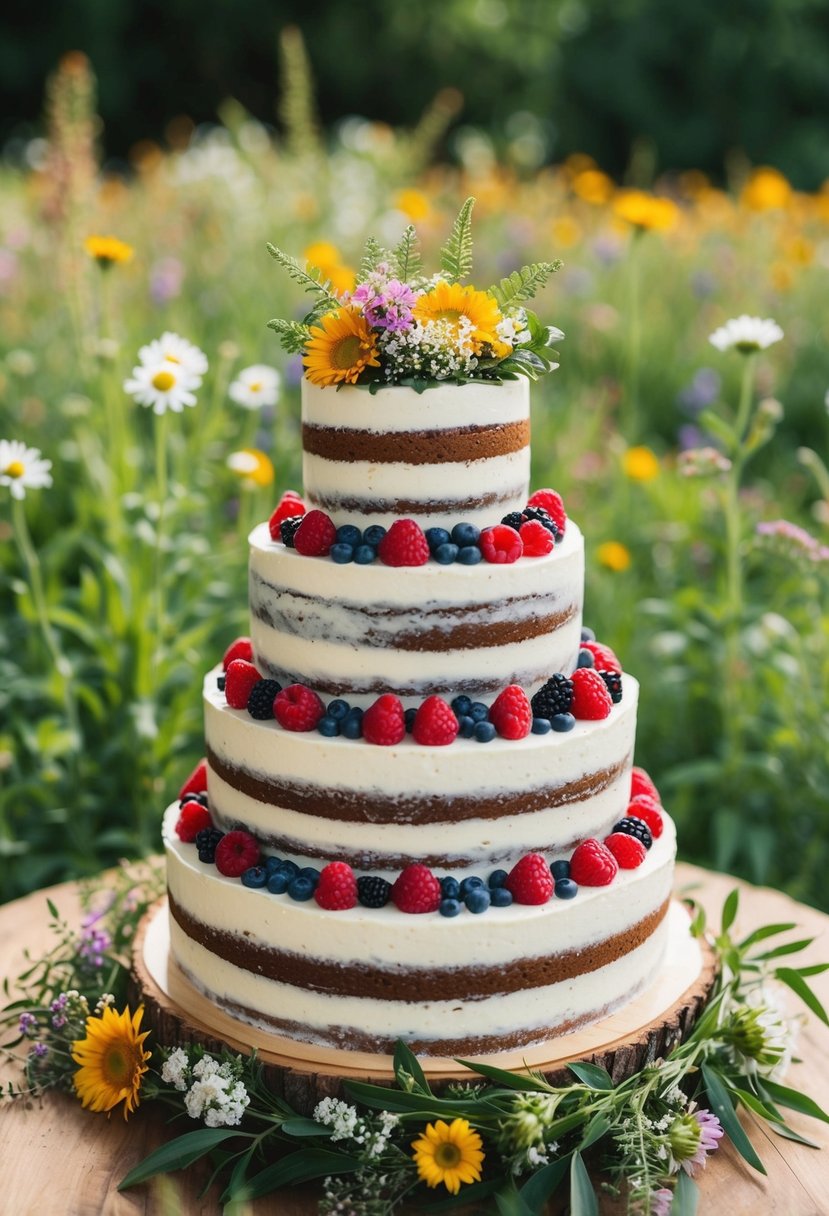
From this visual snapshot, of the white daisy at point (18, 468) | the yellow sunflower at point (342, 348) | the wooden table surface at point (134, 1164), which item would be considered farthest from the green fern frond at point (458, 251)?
the wooden table surface at point (134, 1164)

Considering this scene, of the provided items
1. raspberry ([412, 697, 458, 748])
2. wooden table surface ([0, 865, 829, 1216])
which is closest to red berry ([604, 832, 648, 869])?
raspberry ([412, 697, 458, 748])

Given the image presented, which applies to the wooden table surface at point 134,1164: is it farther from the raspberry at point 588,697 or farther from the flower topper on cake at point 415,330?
the flower topper on cake at point 415,330

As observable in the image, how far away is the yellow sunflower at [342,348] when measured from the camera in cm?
240

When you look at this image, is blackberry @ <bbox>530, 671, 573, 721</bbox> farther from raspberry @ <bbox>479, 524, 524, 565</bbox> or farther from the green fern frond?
the green fern frond

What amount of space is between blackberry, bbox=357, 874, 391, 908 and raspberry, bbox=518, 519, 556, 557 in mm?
682

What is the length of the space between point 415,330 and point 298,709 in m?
0.74

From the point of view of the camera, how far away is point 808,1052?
116 inches

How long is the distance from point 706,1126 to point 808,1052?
552 mm

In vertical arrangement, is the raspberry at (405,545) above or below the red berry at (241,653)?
above

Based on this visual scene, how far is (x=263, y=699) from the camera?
101 inches

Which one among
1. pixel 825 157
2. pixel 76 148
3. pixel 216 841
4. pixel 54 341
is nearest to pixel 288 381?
pixel 54 341

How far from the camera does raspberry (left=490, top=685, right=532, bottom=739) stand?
244 centimetres

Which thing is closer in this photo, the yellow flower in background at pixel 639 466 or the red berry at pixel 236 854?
the red berry at pixel 236 854

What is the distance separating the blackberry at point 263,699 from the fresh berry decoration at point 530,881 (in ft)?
1.86
